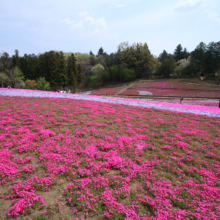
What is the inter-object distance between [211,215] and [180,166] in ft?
7.10

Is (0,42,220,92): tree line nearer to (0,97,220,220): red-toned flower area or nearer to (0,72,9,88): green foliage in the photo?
(0,72,9,88): green foliage

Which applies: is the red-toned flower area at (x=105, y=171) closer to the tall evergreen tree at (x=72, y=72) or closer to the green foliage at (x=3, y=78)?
the tall evergreen tree at (x=72, y=72)

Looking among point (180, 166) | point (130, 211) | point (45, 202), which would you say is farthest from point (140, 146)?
point (45, 202)

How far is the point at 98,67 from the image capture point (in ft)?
202

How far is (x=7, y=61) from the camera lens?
1863 inches

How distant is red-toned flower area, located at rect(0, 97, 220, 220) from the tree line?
35.8 m

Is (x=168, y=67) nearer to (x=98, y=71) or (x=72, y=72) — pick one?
(x=98, y=71)

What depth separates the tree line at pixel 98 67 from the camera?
43.2 metres

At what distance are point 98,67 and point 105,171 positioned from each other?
59746 millimetres

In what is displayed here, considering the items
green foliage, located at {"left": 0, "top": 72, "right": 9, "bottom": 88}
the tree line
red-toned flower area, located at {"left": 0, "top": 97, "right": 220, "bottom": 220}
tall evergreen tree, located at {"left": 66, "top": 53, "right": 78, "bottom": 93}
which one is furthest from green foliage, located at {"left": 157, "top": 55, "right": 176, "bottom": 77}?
red-toned flower area, located at {"left": 0, "top": 97, "right": 220, "bottom": 220}

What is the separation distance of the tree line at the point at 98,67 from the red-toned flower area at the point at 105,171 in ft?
117

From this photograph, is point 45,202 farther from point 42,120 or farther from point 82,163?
point 42,120

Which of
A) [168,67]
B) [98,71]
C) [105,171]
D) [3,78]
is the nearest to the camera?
[105,171]

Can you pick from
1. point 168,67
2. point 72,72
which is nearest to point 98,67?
point 72,72
